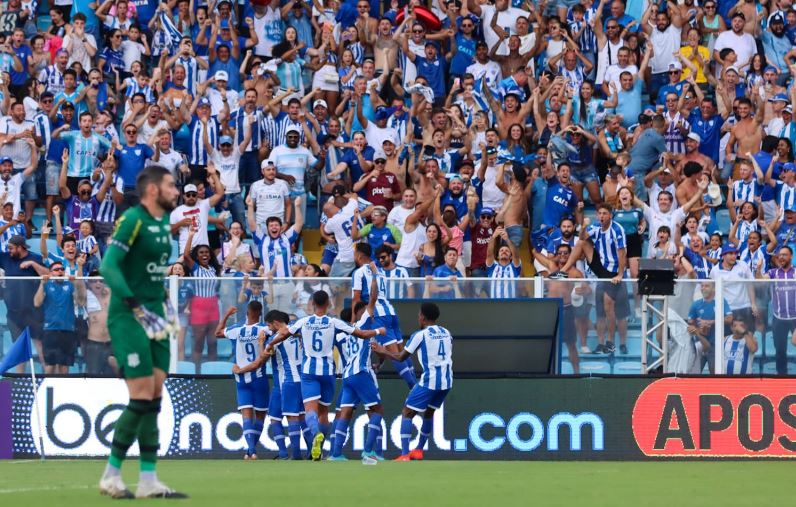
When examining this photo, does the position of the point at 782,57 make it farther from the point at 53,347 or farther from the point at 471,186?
the point at 53,347

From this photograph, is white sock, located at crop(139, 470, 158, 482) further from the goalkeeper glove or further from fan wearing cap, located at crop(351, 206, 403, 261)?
fan wearing cap, located at crop(351, 206, 403, 261)

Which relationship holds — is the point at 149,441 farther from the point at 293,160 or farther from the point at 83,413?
the point at 293,160

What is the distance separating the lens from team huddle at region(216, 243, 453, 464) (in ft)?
61.2

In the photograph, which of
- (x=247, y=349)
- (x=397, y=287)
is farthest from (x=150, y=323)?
(x=397, y=287)

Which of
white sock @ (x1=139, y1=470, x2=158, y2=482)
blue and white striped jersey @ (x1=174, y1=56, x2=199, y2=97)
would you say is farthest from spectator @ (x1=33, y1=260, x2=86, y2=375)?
white sock @ (x1=139, y1=470, x2=158, y2=482)

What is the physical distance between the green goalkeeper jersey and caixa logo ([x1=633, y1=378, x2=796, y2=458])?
35.8 feet

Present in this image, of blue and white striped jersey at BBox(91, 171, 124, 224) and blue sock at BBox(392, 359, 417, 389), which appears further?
blue and white striped jersey at BBox(91, 171, 124, 224)

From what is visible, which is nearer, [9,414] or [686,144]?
[9,414]

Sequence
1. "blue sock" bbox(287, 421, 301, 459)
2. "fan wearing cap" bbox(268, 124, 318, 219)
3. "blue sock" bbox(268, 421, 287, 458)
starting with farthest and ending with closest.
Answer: "fan wearing cap" bbox(268, 124, 318, 219) < "blue sock" bbox(268, 421, 287, 458) < "blue sock" bbox(287, 421, 301, 459)

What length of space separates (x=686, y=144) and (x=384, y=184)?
17.0ft

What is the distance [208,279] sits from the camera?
68.9 ft

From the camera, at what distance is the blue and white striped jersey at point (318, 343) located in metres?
19.0

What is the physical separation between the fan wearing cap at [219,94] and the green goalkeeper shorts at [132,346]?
1514cm

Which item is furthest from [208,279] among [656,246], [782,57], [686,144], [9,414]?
[782,57]
